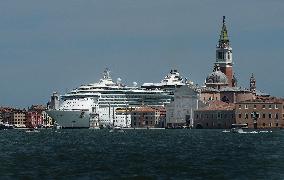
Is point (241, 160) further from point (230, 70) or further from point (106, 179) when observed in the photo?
point (230, 70)

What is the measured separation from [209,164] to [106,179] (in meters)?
8.99

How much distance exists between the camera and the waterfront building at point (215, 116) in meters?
144

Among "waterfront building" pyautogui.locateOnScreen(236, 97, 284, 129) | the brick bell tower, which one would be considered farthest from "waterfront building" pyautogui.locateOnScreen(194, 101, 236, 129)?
the brick bell tower

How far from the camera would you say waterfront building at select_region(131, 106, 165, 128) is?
6024 inches

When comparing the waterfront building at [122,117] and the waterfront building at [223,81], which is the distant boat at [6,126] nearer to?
the waterfront building at [122,117]

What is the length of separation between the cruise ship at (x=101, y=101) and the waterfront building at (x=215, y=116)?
39.9ft

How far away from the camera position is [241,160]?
4600 centimetres

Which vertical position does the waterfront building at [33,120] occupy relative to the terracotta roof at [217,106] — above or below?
below

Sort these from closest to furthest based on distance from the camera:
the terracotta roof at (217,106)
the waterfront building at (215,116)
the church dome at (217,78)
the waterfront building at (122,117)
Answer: the waterfront building at (215,116), the terracotta roof at (217,106), the waterfront building at (122,117), the church dome at (217,78)

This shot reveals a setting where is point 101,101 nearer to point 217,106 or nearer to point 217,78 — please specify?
point 217,106

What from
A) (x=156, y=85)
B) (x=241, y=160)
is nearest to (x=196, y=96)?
(x=156, y=85)

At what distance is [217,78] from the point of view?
555 ft

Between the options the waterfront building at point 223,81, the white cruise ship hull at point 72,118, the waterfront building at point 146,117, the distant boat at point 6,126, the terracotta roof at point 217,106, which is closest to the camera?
the white cruise ship hull at point 72,118

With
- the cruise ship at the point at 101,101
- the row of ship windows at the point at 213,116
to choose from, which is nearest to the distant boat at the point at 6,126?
the cruise ship at the point at 101,101
